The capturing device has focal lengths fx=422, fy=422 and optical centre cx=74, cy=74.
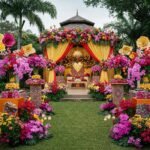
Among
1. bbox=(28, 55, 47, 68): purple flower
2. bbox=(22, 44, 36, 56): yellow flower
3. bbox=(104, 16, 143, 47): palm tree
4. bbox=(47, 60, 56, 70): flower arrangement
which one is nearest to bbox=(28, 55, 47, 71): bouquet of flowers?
bbox=(28, 55, 47, 68): purple flower

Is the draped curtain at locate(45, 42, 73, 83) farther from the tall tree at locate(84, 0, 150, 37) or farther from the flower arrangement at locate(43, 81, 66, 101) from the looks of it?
the tall tree at locate(84, 0, 150, 37)

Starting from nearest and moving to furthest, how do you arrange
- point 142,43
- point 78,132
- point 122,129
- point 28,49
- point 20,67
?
point 122,129 → point 78,132 → point 20,67 → point 142,43 → point 28,49

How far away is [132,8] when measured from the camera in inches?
1076

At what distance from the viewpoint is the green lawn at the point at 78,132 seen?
8.40m

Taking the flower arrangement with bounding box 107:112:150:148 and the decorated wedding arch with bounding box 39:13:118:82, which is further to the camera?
the decorated wedding arch with bounding box 39:13:118:82

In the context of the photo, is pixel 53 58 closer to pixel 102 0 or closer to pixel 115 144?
pixel 102 0

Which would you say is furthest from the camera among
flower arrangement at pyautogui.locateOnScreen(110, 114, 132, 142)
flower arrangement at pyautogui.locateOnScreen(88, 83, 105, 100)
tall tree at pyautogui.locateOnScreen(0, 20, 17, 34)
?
tall tree at pyautogui.locateOnScreen(0, 20, 17, 34)

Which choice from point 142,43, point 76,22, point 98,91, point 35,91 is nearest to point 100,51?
point 76,22

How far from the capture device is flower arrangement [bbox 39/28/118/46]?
2194 cm

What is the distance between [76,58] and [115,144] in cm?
1536

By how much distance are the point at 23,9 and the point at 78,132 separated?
19244 mm

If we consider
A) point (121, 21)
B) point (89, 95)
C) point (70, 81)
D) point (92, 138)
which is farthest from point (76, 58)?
point (92, 138)

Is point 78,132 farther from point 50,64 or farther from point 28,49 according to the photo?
point 50,64

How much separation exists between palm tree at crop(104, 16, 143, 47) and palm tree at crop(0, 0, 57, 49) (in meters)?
5.60
